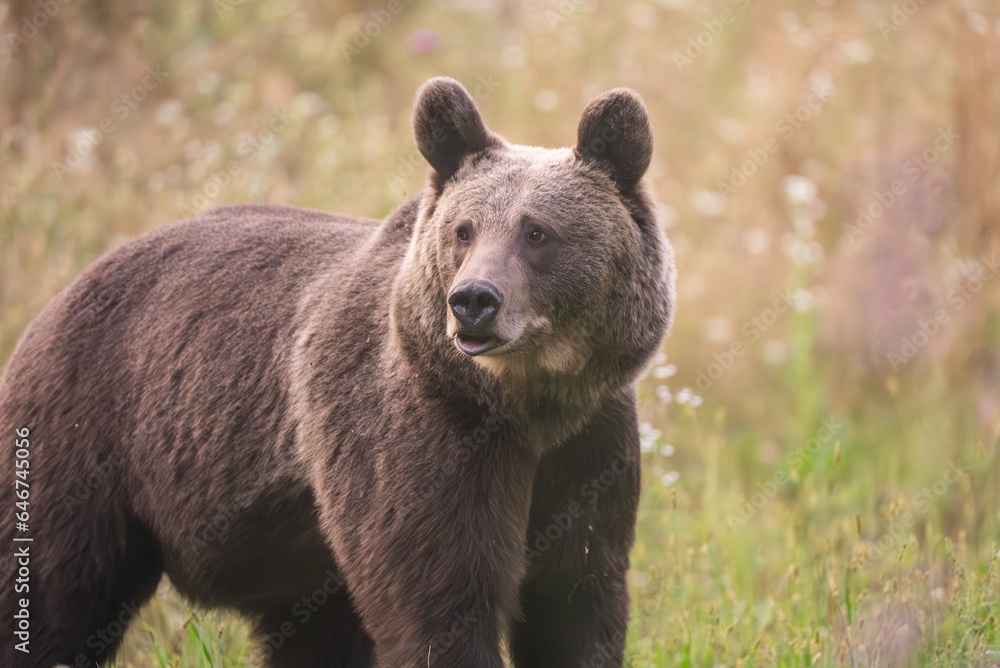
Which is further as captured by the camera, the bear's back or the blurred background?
the blurred background

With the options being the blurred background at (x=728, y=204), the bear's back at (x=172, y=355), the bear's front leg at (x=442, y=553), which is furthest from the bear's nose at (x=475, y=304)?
the blurred background at (x=728, y=204)

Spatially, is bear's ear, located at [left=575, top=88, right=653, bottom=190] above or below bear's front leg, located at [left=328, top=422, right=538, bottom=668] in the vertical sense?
above

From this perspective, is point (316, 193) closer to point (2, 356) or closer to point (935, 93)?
point (2, 356)

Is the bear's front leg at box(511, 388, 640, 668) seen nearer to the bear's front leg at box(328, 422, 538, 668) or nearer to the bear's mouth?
the bear's front leg at box(328, 422, 538, 668)

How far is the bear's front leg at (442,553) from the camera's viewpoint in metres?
4.00

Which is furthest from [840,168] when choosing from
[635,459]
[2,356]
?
[2,356]

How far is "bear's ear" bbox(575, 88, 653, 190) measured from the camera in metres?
4.16

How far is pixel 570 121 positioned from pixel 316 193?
2720mm

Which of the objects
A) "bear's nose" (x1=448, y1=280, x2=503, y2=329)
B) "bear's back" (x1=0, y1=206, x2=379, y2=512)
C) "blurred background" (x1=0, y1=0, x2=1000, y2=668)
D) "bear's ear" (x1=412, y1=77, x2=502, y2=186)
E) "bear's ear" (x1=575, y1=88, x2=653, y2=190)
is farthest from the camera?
"blurred background" (x1=0, y1=0, x2=1000, y2=668)

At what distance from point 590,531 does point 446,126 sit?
1578 mm

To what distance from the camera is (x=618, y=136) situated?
4219 millimetres

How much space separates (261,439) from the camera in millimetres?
4680

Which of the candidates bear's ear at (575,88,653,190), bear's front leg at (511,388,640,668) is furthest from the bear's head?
bear's front leg at (511,388,640,668)

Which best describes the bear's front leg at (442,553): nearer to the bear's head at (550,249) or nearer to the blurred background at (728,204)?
the bear's head at (550,249)
